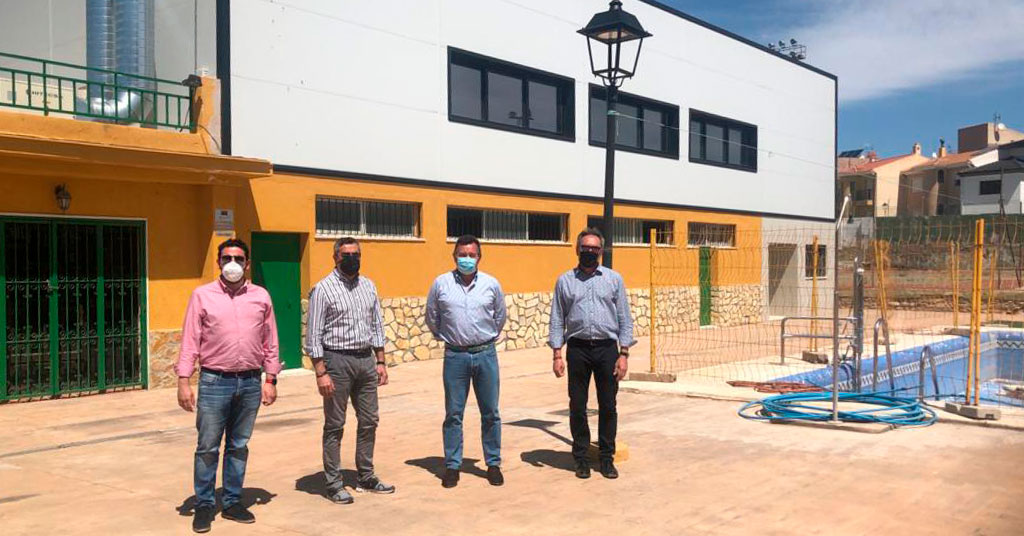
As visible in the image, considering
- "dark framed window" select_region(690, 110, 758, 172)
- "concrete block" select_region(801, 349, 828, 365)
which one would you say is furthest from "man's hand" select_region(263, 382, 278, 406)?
"dark framed window" select_region(690, 110, 758, 172)

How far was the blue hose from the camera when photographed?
905 centimetres

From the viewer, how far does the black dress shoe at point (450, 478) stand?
6605 mm

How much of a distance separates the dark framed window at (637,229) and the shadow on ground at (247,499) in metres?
13.9

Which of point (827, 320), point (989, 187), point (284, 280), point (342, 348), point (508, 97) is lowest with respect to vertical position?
point (827, 320)

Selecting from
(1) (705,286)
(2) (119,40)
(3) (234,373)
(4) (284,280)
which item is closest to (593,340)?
(3) (234,373)

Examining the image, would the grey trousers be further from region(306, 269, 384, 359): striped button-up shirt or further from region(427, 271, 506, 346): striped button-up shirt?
region(427, 271, 506, 346): striped button-up shirt

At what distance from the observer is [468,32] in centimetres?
1655

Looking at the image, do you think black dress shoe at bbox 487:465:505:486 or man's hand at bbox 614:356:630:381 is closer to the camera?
black dress shoe at bbox 487:465:505:486

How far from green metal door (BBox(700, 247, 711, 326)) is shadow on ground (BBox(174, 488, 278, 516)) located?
710 inches

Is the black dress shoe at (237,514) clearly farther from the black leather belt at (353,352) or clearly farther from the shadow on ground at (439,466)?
the shadow on ground at (439,466)

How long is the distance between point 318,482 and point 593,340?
2439 millimetres

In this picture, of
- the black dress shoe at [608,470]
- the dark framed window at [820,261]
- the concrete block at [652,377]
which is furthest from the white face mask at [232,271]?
the dark framed window at [820,261]

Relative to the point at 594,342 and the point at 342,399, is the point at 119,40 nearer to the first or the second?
the point at 342,399

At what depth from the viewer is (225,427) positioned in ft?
18.8
